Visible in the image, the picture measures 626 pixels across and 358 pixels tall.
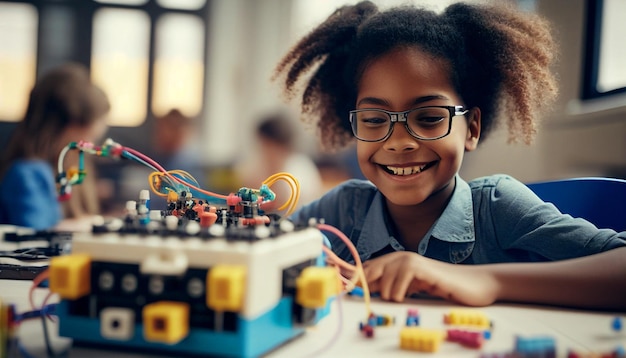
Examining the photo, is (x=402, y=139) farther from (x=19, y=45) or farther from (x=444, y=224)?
(x=19, y=45)

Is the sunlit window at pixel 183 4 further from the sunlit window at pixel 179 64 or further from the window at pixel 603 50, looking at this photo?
the window at pixel 603 50

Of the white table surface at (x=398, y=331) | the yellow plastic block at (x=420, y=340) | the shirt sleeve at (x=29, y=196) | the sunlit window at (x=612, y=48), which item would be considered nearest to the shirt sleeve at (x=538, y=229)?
the white table surface at (x=398, y=331)

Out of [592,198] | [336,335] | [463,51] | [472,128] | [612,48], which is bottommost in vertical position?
[336,335]

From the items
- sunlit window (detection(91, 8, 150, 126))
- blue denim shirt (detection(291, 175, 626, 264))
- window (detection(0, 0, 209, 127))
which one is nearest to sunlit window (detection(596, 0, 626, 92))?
blue denim shirt (detection(291, 175, 626, 264))

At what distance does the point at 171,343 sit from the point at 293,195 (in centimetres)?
32

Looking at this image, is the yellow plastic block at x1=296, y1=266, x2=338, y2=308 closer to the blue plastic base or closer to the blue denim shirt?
the blue plastic base

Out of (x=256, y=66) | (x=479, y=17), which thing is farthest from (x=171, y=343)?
(x=256, y=66)

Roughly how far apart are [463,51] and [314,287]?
24.6 inches

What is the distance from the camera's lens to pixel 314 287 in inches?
20.4

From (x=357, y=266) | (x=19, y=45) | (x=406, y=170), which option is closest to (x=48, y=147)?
(x=406, y=170)

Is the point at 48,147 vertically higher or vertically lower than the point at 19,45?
lower

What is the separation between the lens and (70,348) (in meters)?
0.53

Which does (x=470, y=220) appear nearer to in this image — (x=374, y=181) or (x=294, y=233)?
(x=374, y=181)

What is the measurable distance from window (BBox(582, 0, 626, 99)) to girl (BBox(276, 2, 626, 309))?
126cm
